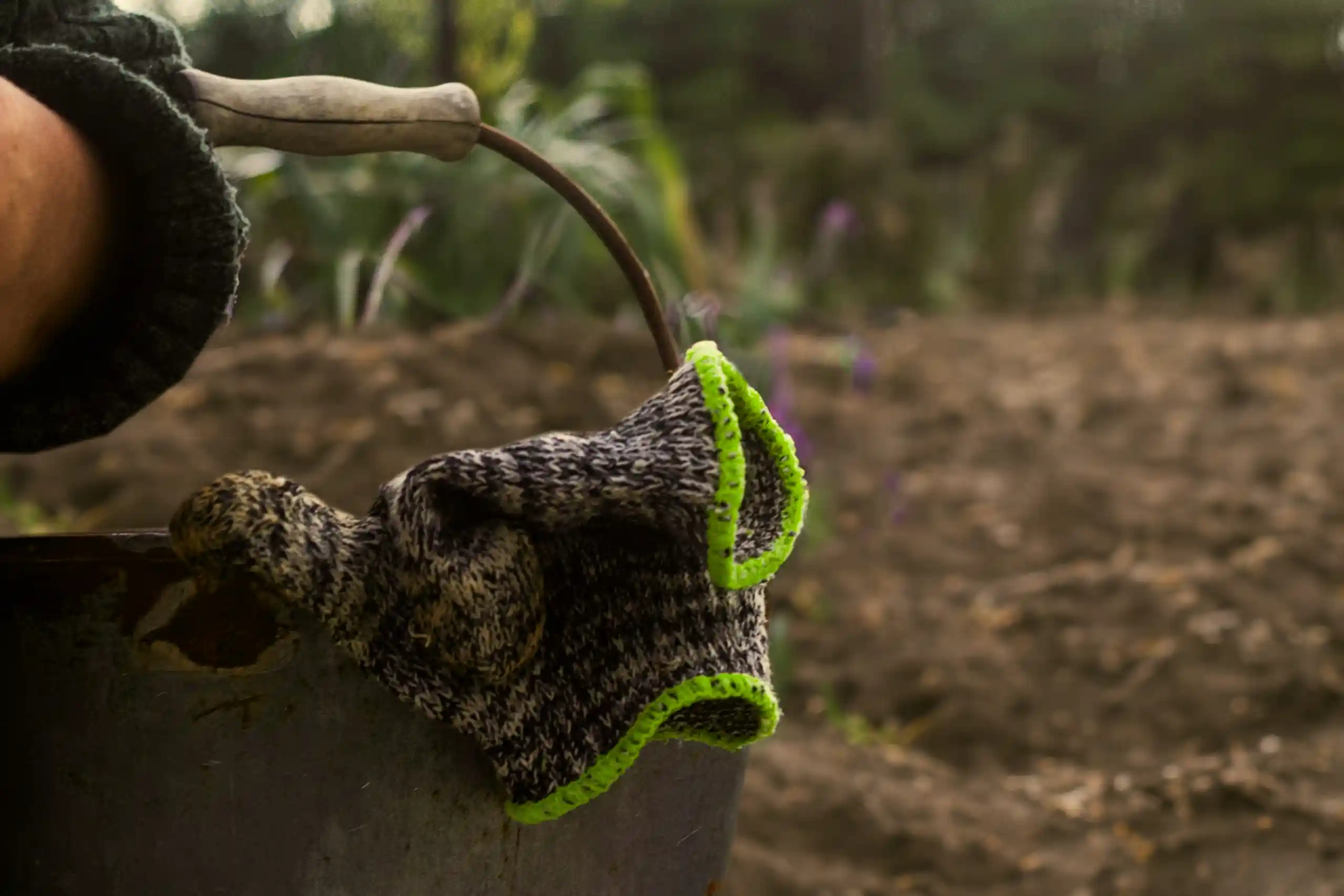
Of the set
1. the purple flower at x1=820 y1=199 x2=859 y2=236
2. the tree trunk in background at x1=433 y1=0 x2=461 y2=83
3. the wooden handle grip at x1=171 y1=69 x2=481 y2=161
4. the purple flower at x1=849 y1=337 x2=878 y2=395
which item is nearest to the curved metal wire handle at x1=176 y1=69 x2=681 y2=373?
the wooden handle grip at x1=171 y1=69 x2=481 y2=161

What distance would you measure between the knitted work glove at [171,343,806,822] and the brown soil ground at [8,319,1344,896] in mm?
1168

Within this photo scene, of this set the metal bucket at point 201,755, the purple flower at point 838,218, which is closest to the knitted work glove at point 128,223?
the metal bucket at point 201,755

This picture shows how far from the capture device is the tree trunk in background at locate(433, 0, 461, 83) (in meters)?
3.34

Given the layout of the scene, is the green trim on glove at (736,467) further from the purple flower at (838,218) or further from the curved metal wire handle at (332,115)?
the purple flower at (838,218)

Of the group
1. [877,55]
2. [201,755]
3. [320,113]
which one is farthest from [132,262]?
[877,55]

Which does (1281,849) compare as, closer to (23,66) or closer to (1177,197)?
(23,66)

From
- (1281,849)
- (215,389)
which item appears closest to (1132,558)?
(1281,849)

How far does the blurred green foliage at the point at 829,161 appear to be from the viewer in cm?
312

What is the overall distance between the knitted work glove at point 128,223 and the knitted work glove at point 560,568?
0.18 meters

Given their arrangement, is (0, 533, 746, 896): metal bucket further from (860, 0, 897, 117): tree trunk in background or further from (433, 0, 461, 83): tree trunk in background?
(860, 0, 897, 117): tree trunk in background

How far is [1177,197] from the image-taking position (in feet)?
25.0

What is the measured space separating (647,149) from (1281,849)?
2.29 metres

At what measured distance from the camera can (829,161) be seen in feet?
21.9

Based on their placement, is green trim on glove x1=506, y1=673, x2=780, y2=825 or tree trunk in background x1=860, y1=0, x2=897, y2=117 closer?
green trim on glove x1=506, y1=673, x2=780, y2=825
